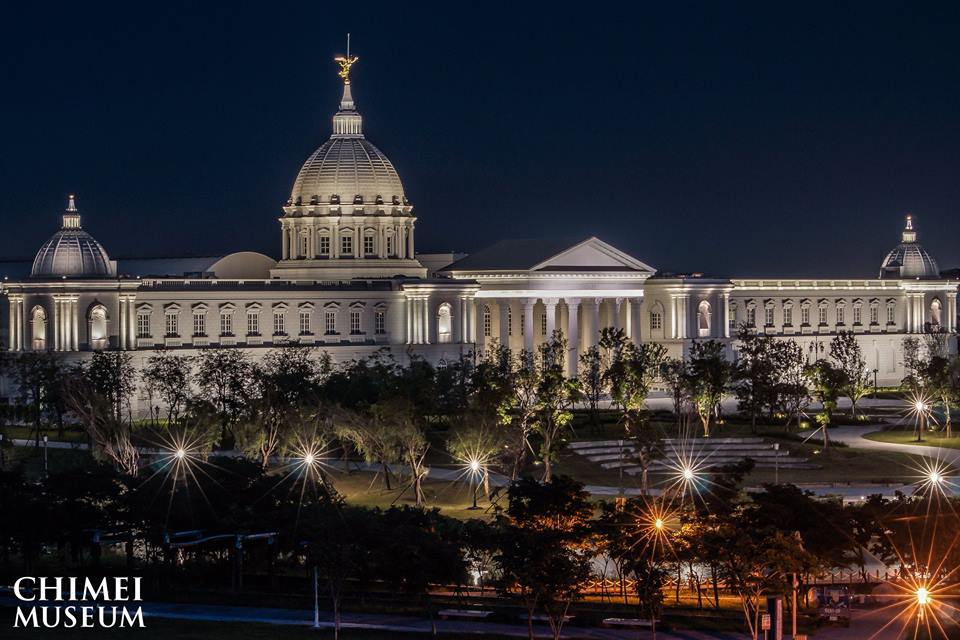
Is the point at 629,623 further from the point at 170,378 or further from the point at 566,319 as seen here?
the point at 566,319

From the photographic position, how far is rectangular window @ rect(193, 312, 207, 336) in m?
124

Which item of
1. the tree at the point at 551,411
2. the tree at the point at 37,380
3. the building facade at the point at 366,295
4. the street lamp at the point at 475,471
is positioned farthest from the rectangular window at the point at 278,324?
the street lamp at the point at 475,471

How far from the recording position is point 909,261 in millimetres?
164625

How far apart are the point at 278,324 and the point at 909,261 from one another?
197ft

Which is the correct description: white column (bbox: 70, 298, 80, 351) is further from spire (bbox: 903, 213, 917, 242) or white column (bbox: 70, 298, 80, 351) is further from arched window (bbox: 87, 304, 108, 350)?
spire (bbox: 903, 213, 917, 242)

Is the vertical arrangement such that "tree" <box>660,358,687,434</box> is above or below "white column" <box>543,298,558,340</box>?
below

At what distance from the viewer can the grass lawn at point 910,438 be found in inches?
3999

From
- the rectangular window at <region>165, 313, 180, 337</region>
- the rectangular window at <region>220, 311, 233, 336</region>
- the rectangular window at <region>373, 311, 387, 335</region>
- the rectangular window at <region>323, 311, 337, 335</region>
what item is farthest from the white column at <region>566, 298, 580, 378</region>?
the rectangular window at <region>165, 313, 180, 337</region>

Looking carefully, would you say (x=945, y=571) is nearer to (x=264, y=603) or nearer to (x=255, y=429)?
(x=264, y=603)

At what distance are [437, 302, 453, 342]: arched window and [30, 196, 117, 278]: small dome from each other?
2261 centimetres

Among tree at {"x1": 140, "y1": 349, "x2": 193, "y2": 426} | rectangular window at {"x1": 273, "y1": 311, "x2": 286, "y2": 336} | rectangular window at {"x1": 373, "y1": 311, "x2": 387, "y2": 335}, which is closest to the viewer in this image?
tree at {"x1": 140, "y1": 349, "x2": 193, "y2": 426}

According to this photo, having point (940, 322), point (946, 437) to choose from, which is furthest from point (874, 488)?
point (940, 322)

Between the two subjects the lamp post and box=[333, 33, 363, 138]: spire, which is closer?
the lamp post

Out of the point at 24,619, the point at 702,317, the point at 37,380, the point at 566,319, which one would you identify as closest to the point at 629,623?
the point at 24,619
